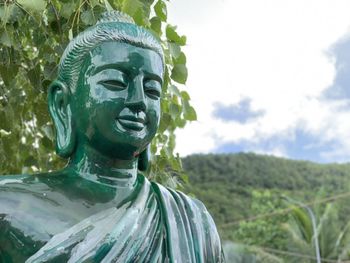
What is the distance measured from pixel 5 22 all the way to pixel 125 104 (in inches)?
30.6

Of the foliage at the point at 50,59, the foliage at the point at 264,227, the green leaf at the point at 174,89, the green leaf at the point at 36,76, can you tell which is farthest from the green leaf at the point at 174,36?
the foliage at the point at 264,227

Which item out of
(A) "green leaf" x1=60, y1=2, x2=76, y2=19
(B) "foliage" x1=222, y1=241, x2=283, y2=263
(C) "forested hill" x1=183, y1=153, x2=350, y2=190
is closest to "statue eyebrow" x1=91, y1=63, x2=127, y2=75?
(A) "green leaf" x1=60, y1=2, x2=76, y2=19

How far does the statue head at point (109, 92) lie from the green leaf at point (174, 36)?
761mm

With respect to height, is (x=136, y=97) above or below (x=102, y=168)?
above

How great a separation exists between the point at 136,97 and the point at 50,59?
92 centimetres

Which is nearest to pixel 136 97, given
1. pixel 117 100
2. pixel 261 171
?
pixel 117 100

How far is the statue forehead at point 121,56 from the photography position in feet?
4.37

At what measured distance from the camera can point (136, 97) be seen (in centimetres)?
131

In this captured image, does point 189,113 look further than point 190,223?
Yes

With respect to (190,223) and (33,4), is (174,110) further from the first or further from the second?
(190,223)

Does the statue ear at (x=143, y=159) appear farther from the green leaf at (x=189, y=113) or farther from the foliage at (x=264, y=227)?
the foliage at (x=264, y=227)

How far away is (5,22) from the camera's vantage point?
1.91 metres

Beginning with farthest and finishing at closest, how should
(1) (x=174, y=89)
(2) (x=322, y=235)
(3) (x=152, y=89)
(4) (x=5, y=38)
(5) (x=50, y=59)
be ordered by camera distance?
(2) (x=322, y=235)
(1) (x=174, y=89)
(5) (x=50, y=59)
(4) (x=5, y=38)
(3) (x=152, y=89)

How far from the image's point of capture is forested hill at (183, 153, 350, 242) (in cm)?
2153
